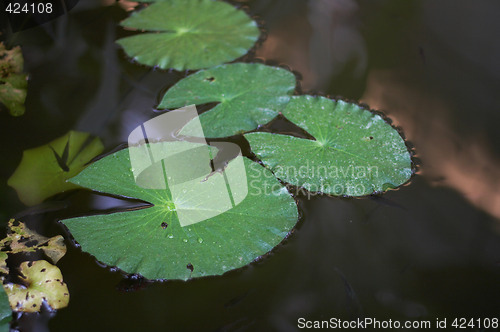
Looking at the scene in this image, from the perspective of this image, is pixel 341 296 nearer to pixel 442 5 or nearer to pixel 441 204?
pixel 441 204

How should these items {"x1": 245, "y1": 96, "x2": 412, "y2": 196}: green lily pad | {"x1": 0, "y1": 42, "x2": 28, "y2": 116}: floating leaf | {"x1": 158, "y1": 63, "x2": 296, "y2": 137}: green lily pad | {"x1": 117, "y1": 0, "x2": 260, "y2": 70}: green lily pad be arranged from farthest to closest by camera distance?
{"x1": 117, "y1": 0, "x2": 260, "y2": 70}: green lily pad < {"x1": 0, "y1": 42, "x2": 28, "y2": 116}: floating leaf < {"x1": 158, "y1": 63, "x2": 296, "y2": 137}: green lily pad < {"x1": 245, "y1": 96, "x2": 412, "y2": 196}: green lily pad

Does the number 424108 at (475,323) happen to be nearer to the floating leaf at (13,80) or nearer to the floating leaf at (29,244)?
the floating leaf at (29,244)

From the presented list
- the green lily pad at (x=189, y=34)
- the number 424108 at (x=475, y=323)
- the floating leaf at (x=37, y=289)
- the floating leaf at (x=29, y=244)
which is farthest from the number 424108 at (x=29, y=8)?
the number 424108 at (x=475, y=323)

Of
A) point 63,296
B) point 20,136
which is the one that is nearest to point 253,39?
point 20,136

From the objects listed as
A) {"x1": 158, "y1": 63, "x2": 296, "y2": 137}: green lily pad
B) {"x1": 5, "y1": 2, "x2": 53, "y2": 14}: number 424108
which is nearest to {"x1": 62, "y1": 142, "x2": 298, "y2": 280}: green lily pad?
{"x1": 158, "y1": 63, "x2": 296, "y2": 137}: green lily pad
